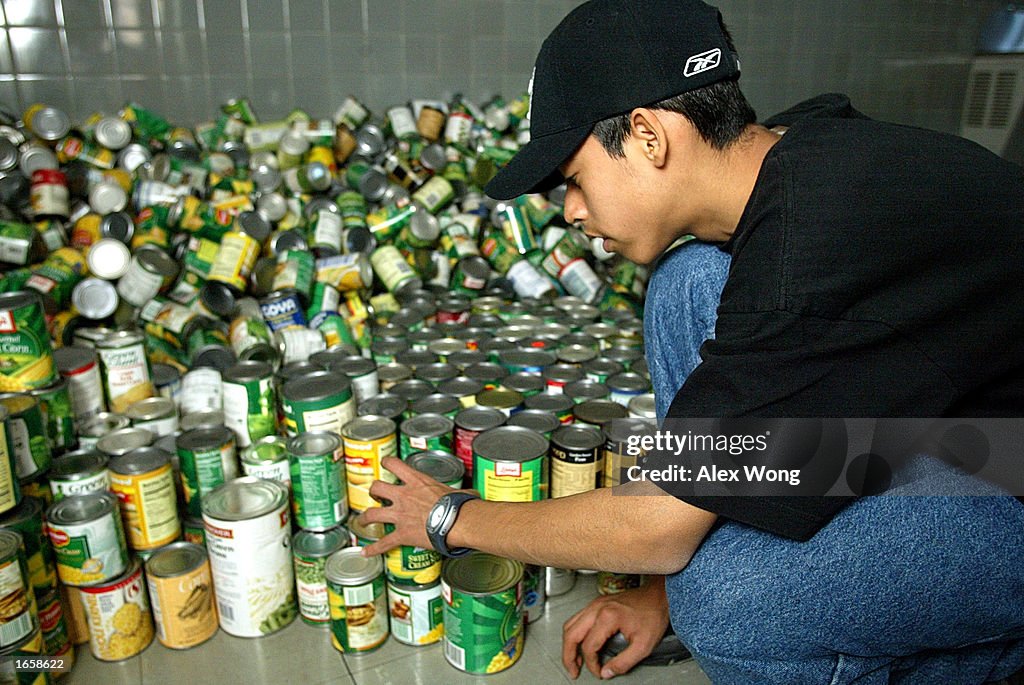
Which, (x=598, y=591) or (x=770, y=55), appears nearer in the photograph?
(x=598, y=591)

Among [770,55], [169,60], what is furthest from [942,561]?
[770,55]

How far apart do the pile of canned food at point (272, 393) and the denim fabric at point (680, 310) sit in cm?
18

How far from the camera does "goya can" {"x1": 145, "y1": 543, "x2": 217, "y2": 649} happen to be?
45.6 inches

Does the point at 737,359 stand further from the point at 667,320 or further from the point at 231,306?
the point at 231,306

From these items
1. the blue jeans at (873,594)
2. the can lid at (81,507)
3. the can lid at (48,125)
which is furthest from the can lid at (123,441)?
the can lid at (48,125)

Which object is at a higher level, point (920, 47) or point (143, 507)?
point (920, 47)

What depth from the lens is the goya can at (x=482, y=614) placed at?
3.56ft

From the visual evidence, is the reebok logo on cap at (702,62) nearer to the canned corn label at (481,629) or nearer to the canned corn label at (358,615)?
the canned corn label at (481,629)

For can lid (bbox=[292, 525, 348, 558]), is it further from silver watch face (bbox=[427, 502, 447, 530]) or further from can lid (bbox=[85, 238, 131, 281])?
can lid (bbox=[85, 238, 131, 281])

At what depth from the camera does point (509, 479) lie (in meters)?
1.16

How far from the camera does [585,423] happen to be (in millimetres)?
1332

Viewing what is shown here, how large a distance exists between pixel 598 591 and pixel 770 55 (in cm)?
341

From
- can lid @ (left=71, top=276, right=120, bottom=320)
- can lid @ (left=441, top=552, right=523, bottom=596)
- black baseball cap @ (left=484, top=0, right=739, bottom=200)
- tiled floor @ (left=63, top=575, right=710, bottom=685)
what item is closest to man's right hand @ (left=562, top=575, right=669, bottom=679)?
tiled floor @ (left=63, top=575, right=710, bottom=685)

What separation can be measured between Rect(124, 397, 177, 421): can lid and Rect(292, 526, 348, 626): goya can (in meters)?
0.39
